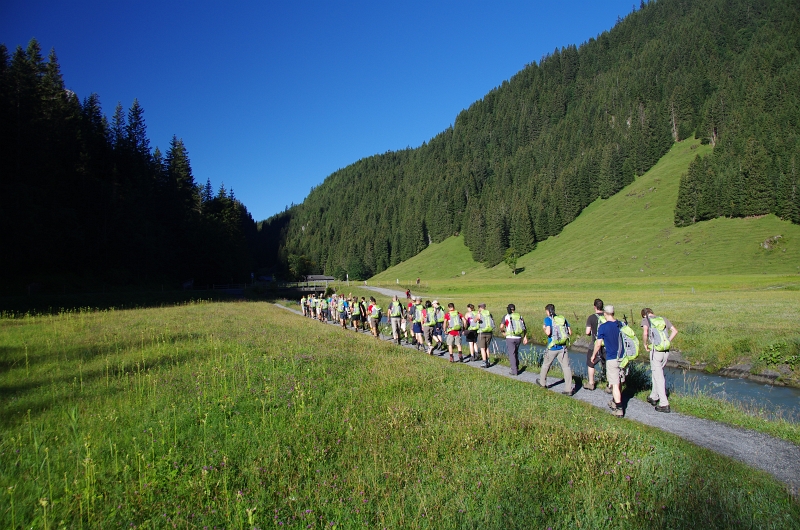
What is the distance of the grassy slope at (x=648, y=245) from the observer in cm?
6831

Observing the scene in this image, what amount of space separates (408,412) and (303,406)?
188 cm

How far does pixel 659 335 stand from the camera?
361 inches

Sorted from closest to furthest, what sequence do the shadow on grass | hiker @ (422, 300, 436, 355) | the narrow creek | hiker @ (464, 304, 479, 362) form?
the narrow creek → hiker @ (464, 304, 479, 362) → hiker @ (422, 300, 436, 355) → the shadow on grass

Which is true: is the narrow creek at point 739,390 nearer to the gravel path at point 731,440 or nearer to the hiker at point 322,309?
the gravel path at point 731,440

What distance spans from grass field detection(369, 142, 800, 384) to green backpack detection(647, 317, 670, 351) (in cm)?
974

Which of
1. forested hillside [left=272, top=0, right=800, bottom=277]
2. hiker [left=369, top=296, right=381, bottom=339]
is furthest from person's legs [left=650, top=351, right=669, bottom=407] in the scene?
forested hillside [left=272, top=0, right=800, bottom=277]

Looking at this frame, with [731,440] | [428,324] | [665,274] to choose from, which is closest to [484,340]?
[428,324]

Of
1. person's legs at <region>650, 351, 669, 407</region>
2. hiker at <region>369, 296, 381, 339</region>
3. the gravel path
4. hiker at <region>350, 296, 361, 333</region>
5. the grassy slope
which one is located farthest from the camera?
the grassy slope

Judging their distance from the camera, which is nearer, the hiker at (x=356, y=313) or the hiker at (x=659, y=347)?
the hiker at (x=659, y=347)

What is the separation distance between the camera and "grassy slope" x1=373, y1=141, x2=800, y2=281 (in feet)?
224

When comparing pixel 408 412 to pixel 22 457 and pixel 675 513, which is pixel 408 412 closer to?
pixel 675 513

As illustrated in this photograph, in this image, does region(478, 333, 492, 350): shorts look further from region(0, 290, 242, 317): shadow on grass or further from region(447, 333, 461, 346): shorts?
region(0, 290, 242, 317): shadow on grass

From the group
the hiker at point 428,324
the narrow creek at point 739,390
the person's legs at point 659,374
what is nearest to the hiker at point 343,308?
the hiker at point 428,324

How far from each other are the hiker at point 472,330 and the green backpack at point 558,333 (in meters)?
A: 4.32
